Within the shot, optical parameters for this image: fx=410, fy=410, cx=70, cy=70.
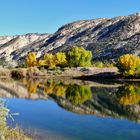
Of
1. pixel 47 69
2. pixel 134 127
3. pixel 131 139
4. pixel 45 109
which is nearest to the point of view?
pixel 131 139

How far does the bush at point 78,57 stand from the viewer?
164m

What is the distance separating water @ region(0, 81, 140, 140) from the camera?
1490 inches

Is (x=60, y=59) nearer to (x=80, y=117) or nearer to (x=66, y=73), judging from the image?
(x=66, y=73)

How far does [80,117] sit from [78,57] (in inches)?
4547

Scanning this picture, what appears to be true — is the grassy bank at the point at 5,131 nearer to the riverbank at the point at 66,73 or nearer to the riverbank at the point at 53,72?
the riverbank at the point at 66,73

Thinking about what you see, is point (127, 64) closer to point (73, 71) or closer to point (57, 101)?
point (73, 71)

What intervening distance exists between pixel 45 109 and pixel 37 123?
1644 cm

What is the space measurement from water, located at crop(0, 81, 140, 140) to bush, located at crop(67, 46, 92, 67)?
8216 cm

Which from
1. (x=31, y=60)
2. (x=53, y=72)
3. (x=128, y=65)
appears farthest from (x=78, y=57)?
(x=128, y=65)

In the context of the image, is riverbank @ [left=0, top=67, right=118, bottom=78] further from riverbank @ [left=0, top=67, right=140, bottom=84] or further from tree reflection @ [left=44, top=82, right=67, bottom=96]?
Result: tree reflection @ [left=44, top=82, right=67, bottom=96]

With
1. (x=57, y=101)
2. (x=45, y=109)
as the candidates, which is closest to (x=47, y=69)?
(x=57, y=101)

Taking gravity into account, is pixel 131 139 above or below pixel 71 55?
below

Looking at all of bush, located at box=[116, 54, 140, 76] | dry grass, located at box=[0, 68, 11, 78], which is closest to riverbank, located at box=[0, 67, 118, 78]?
dry grass, located at box=[0, 68, 11, 78]

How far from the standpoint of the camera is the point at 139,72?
13712 centimetres
